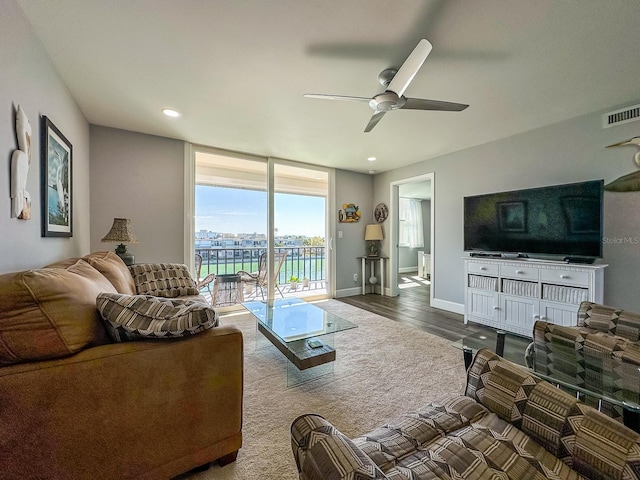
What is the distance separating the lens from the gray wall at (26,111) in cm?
133

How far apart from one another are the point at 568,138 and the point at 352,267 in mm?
3588

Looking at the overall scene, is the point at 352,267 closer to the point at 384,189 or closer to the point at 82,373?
the point at 384,189

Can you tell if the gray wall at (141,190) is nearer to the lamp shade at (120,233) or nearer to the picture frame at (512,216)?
the lamp shade at (120,233)

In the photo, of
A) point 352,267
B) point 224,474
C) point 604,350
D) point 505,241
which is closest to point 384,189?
point 352,267

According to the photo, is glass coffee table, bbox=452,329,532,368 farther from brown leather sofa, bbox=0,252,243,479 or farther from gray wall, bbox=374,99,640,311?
gray wall, bbox=374,99,640,311

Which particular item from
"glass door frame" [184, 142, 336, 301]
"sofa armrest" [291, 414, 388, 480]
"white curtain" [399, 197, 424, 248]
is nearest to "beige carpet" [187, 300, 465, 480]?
"sofa armrest" [291, 414, 388, 480]

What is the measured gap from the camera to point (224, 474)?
1229 mm

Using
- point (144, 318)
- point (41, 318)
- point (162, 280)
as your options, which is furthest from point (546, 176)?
point (162, 280)

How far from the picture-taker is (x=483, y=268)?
10.5 feet

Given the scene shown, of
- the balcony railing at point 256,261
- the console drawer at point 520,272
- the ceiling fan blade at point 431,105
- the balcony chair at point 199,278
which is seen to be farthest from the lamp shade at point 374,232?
the ceiling fan blade at point 431,105

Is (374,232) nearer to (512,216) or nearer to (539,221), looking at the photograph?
(512,216)

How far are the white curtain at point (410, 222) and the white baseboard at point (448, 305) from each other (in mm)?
3597

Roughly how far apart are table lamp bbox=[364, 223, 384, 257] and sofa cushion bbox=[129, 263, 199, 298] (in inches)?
135

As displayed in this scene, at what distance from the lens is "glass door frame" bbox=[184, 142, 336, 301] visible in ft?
11.7
